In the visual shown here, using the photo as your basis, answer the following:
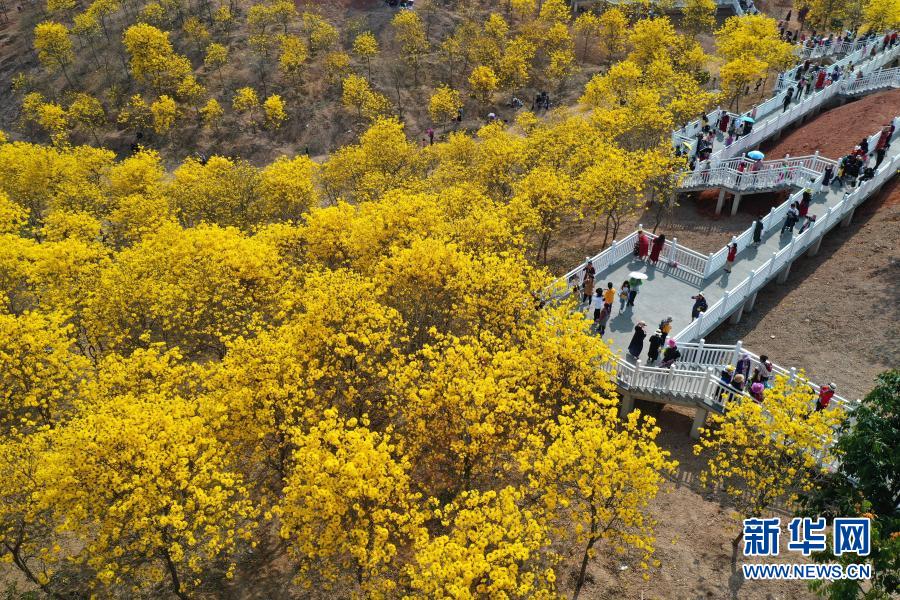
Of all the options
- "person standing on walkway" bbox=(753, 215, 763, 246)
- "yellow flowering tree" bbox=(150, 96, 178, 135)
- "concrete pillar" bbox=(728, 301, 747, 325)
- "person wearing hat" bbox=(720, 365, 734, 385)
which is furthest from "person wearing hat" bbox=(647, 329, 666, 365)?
"yellow flowering tree" bbox=(150, 96, 178, 135)

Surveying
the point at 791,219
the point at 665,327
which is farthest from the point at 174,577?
the point at 791,219

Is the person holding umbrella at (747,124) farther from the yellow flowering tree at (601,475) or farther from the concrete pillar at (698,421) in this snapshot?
the yellow flowering tree at (601,475)

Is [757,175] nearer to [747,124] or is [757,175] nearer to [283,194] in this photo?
[747,124]

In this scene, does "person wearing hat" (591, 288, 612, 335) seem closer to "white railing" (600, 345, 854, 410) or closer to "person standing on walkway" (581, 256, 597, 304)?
"person standing on walkway" (581, 256, 597, 304)

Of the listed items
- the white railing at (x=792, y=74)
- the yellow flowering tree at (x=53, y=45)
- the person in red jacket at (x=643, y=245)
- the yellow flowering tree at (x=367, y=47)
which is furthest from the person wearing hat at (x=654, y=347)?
the yellow flowering tree at (x=53, y=45)

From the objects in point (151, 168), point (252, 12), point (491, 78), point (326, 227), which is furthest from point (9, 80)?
point (326, 227)

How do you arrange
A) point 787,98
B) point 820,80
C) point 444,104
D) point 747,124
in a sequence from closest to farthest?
point 747,124, point 787,98, point 820,80, point 444,104
